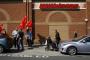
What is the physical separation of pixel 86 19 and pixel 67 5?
233 centimetres

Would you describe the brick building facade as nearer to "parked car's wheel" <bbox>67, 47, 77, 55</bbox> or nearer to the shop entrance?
the shop entrance

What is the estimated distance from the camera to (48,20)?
1426 inches

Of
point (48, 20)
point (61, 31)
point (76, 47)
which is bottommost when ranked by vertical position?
point (76, 47)

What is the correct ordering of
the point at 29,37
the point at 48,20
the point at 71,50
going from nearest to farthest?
the point at 71,50, the point at 29,37, the point at 48,20

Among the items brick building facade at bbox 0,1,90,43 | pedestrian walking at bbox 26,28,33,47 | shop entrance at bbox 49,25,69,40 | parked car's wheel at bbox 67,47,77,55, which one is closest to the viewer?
parked car's wheel at bbox 67,47,77,55

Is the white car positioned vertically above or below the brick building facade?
below

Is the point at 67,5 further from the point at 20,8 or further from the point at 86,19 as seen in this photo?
the point at 20,8

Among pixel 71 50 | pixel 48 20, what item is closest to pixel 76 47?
pixel 71 50

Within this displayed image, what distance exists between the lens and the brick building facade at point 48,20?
118ft

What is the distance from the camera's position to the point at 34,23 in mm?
36156

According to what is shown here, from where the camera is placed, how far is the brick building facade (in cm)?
3609

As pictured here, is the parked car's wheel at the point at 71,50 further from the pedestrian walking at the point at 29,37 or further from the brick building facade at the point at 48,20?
the brick building facade at the point at 48,20

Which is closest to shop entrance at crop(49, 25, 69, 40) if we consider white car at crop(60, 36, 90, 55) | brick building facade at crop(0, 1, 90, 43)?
brick building facade at crop(0, 1, 90, 43)

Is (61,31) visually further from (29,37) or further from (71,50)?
(71,50)
